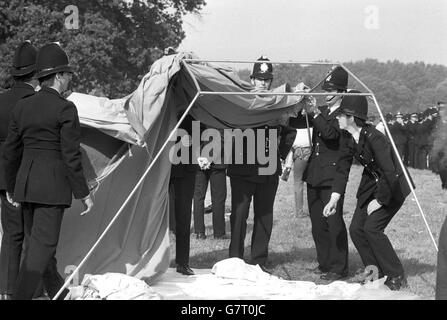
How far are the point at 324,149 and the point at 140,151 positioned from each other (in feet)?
6.88

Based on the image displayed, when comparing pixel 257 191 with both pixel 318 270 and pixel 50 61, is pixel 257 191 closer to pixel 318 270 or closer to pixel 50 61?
pixel 318 270

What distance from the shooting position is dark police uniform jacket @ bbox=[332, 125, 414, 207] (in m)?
7.21

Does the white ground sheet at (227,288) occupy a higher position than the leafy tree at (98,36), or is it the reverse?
the leafy tree at (98,36)

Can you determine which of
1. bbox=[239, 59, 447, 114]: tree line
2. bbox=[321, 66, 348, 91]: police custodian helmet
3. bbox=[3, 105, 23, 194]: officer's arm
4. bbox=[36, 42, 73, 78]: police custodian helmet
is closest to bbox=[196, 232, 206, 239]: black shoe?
bbox=[321, 66, 348, 91]: police custodian helmet

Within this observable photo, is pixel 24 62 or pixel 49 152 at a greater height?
pixel 24 62

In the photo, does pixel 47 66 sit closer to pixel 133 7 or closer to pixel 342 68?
pixel 342 68

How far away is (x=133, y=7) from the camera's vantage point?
3161 centimetres

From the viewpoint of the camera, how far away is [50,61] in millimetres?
6180

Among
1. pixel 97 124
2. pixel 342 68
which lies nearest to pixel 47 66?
pixel 97 124

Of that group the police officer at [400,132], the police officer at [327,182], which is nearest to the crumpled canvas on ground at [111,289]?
the police officer at [327,182]

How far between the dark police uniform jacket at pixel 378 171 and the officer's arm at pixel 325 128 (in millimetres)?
380

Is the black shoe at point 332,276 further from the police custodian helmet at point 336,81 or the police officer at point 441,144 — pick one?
the police officer at point 441,144

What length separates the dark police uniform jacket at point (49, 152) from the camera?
5.96m

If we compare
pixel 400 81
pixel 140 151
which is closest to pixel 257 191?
pixel 140 151
